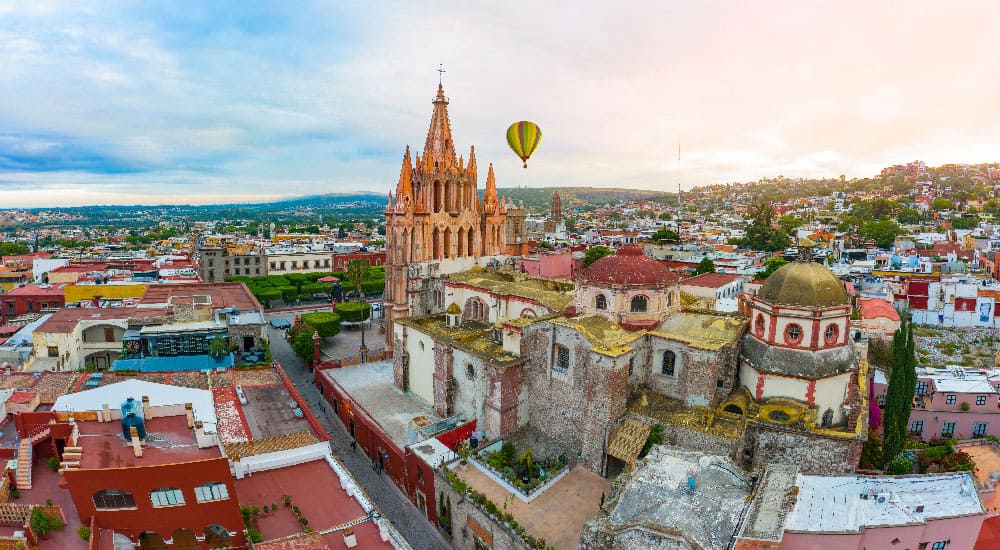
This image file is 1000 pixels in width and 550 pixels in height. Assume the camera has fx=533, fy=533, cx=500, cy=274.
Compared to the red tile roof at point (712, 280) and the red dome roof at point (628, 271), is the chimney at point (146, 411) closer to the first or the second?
the red dome roof at point (628, 271)

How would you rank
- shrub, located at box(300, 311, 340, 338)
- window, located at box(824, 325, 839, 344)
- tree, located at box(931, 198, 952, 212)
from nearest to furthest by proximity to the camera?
window, located at box(824, 325, 839, 344), shrub, located at box(300, 311, 340, 338), tree, located at box(931, 198, 952, 212)

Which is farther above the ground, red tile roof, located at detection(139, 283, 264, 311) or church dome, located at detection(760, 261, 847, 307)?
church dome, located at detection(760, 261, 847, 307)

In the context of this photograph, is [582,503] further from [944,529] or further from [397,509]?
[944,529]

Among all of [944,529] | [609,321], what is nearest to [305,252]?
[609,321]

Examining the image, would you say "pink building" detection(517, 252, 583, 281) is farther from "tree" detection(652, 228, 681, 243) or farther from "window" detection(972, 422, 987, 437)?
"window" detection(972, 422, 987, 437)

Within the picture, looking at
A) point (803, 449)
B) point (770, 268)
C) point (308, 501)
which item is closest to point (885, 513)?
point (803, 449)

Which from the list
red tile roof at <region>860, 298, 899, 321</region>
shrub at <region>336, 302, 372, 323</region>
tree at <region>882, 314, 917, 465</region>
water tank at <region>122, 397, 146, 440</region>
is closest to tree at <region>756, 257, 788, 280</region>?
red tile roof at <region>860, 298, 899, 321</region>
